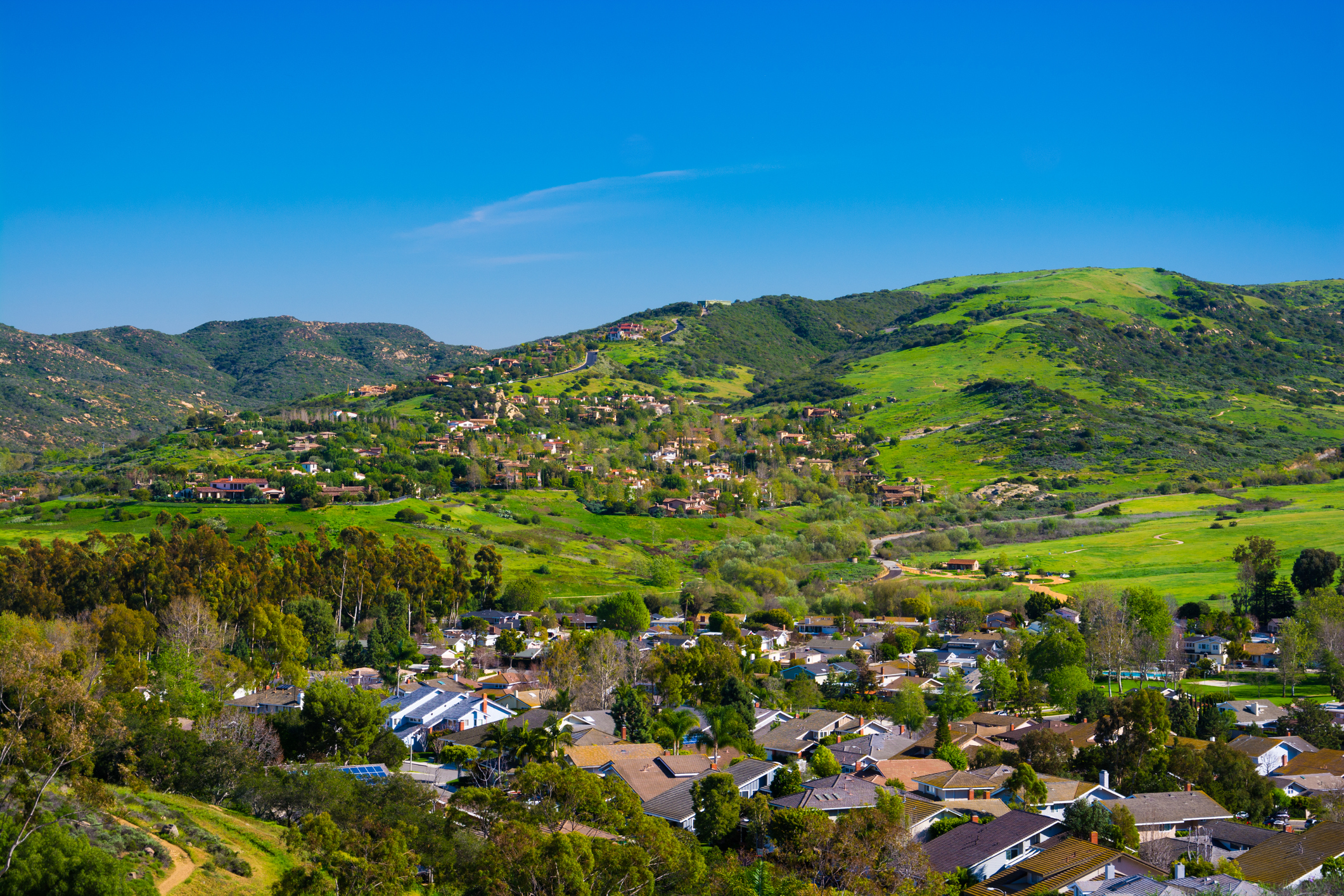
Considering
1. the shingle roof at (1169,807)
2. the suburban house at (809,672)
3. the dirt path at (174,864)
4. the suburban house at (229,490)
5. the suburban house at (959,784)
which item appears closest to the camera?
the dirt path at (174,864)

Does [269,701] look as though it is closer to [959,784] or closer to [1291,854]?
[959,784]

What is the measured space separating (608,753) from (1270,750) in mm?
25107

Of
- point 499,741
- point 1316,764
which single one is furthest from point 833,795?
point 1316,764

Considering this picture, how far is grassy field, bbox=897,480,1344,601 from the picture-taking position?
280 ft

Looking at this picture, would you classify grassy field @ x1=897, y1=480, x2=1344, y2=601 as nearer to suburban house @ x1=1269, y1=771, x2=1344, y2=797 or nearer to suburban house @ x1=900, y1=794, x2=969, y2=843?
suburban house @ x1=1269, y1=771, x2=1344, y2=797

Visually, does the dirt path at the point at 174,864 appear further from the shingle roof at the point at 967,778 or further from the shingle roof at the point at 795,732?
the shingle roof at the point at 795,732

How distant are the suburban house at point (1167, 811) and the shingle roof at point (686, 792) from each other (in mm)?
11149

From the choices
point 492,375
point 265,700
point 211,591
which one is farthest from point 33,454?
point 265,700

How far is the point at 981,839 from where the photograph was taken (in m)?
30.2

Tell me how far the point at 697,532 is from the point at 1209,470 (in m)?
68.2

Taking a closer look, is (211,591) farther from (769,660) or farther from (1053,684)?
(1053,684)

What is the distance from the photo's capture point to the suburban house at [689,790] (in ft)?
110

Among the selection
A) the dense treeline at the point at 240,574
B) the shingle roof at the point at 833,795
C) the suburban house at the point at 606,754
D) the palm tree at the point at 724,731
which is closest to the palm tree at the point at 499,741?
the suburban house at the point at 606,754

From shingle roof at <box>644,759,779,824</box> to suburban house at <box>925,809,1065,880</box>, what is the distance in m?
7.32
